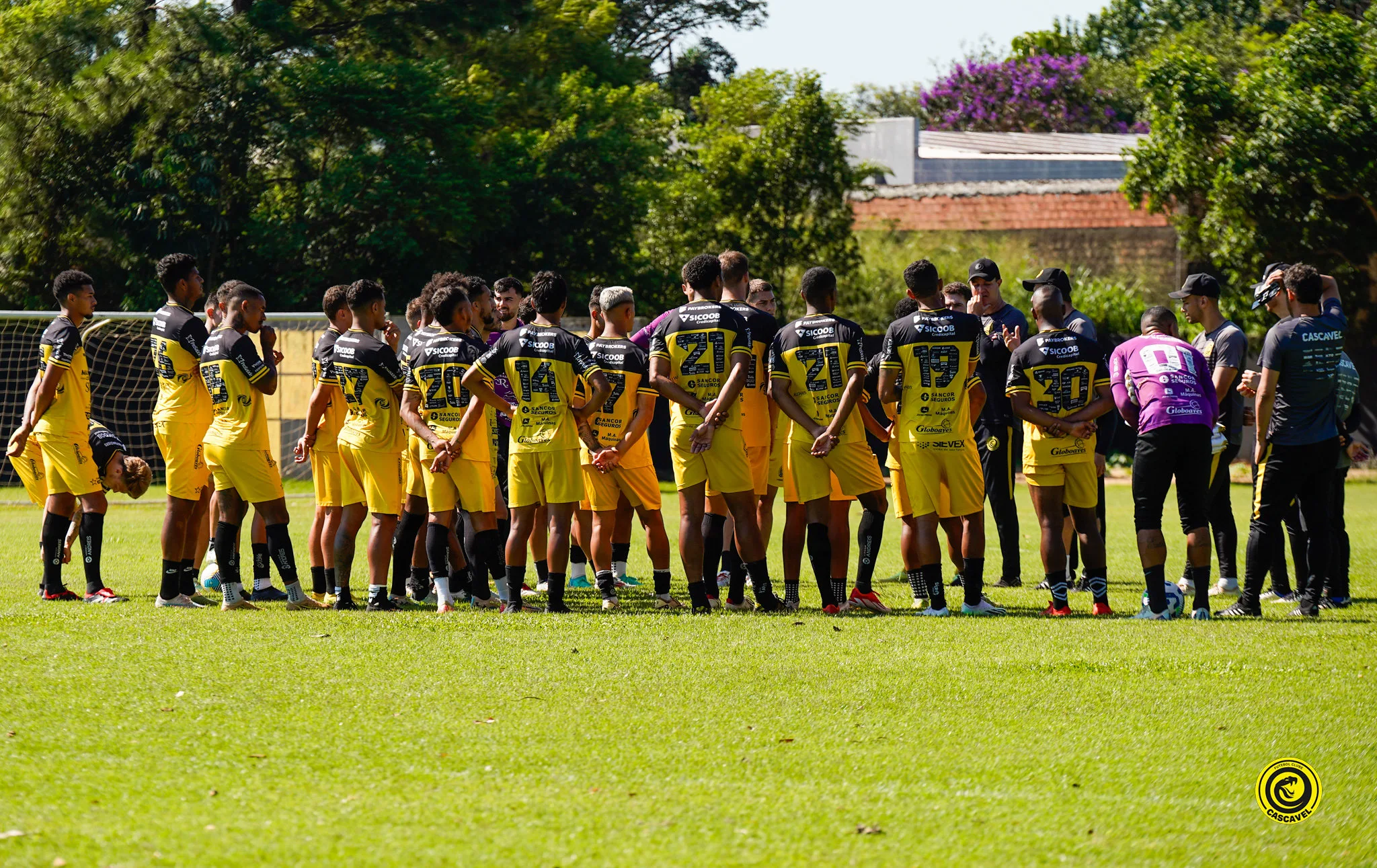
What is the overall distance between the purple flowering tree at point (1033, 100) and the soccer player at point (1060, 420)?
4842 centimetres

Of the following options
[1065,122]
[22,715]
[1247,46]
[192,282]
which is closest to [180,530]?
[192,282]

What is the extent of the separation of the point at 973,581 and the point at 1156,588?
3.66 feet

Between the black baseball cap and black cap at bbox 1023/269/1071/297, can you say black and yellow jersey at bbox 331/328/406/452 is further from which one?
the black baseball cap

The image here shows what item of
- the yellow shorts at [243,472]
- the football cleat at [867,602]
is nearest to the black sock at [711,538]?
the football cleat at [867,602]

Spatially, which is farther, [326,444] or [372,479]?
[326,444]

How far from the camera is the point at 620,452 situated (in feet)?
29.8

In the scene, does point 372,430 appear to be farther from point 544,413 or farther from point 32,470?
point 32,470

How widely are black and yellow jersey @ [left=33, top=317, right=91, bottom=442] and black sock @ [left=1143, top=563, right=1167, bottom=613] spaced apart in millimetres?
7062

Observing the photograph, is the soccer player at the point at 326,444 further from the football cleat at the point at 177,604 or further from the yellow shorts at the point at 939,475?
the yellow shorts at the point at 939,475

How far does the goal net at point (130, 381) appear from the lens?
20.5 m

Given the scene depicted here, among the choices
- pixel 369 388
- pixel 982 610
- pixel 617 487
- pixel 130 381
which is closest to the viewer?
pixel 369 388

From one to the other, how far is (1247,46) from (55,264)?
26486 millimetres

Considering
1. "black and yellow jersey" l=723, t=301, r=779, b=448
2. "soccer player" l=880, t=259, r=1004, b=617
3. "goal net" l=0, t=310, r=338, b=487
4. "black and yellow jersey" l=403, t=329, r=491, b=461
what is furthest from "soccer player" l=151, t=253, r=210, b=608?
"goal net" l=0, t=310, r=338, b=487

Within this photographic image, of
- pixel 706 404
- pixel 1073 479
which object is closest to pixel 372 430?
pixel 706 404
